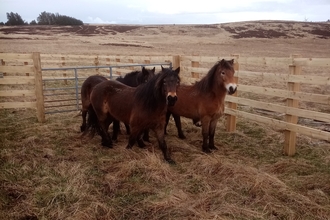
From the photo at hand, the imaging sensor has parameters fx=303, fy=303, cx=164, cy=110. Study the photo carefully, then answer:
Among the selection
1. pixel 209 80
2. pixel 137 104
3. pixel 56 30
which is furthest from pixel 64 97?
pixel 56 30

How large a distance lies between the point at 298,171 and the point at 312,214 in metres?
1.29

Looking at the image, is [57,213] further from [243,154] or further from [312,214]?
[243,154]

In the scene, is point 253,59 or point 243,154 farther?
point 253,59

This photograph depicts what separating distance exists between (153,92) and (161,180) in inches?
56.2

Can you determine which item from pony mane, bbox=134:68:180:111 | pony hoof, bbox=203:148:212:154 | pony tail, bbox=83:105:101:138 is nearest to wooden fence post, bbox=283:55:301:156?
pony hoof, bbox=203:148:212:154

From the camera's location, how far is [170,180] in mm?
4105

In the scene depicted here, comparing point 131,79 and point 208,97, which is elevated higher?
point 131,79

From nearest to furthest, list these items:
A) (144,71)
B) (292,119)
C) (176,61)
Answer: (292,119) → (144,71) → (176,61)

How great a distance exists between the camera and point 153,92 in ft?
15.7

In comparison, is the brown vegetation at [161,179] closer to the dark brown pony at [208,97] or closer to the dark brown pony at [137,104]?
the dark brown pony at [137,104]

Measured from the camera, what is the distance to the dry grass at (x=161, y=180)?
331cm

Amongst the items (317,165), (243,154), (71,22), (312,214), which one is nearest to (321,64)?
(317,165)

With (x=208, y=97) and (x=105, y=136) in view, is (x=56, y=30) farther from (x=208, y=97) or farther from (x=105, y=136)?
(x=208, y=97)

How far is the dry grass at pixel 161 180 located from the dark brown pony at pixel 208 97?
52cm
